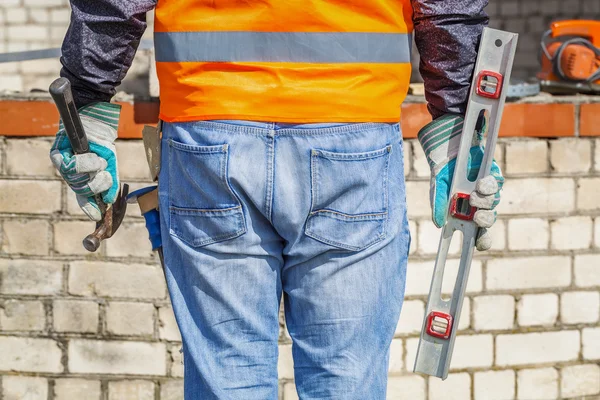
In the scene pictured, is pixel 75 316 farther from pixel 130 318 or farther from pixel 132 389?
pixel 132 389

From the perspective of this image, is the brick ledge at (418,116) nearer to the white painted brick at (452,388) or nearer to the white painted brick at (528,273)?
the white painted brick at (528,273)

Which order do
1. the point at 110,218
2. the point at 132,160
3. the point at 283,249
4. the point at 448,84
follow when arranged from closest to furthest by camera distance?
the point at 283,249, the point at 448,84, the point at 110,218, the point at 132,160

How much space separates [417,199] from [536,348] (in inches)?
34.5

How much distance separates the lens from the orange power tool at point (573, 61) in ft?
14.6

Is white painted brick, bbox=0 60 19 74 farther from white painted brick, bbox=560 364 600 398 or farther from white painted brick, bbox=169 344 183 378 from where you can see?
white painted brick, bbox=560 364 600 398

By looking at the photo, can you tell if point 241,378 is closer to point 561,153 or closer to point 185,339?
point 185,339

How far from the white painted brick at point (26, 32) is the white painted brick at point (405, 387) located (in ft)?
21.1

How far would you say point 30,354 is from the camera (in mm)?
3748

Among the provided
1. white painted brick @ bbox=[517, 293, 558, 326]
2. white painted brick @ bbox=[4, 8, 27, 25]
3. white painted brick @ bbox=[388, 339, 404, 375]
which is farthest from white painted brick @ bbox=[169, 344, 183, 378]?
white painted brick @ bbox=[4, 8, 27, 25]

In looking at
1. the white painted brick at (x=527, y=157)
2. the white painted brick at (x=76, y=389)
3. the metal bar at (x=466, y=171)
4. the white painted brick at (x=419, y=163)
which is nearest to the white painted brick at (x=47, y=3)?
the white painted brick at (x=76, y=389)

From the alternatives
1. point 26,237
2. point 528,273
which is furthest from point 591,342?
point 26,237

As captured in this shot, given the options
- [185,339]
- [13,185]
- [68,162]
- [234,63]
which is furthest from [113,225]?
[13,185]

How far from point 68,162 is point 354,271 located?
2.42ft

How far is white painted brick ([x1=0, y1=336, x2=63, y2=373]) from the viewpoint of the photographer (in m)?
3.74
